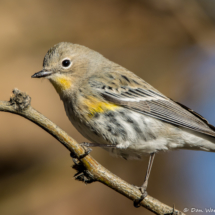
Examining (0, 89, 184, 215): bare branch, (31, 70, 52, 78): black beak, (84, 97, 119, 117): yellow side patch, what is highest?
(31, 70, 52, 78): black beak

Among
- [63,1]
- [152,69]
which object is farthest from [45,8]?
[152,69]

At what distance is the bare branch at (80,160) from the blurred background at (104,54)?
3492 mm

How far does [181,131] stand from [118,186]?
5.22 ft

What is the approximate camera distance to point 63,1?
7.83 metres

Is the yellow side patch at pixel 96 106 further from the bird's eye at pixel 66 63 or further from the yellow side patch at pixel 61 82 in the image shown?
the bird's eye at pixel 66 63

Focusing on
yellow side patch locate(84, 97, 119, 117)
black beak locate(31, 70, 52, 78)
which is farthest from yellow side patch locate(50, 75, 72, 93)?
yellow side patch locate(84, 97, 119, 117)

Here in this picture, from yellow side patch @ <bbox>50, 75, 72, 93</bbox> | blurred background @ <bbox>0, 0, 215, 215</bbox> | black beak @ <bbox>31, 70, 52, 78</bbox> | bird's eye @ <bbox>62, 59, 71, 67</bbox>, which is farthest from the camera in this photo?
blurred background @ <bbox>0, 0, 215, 215</bbox>

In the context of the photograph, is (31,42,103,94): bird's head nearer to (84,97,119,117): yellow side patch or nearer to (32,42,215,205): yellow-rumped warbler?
(32,42,215,205): yellow-rumped warbler

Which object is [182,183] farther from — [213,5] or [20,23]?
[20,23]

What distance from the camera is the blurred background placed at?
646 centimetres

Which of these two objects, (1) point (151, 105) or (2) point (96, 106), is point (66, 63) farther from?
(1) point (151, 105)

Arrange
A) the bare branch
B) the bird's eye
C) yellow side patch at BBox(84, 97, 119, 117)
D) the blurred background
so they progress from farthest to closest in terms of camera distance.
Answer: the blurred background → the bird's eye → yellow side patch at BBox(84, 97, 119, 117) → the bare branch

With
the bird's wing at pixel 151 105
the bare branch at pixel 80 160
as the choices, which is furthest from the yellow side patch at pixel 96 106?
the bare branch at pixel 80 160

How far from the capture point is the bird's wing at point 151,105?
4188 millimetres
